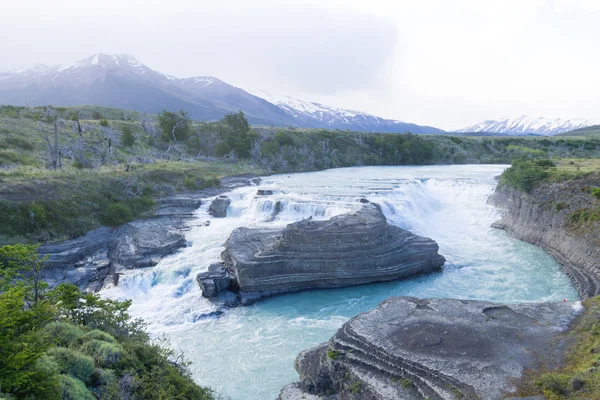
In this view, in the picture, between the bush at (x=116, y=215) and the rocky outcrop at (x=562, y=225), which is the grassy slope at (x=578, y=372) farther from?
the bush at (x=116, y=215)

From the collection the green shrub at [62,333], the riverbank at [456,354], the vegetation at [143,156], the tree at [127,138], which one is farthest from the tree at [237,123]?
the green shrub at [62,333]

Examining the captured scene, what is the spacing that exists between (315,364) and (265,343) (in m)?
3.61

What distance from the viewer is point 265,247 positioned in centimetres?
1762

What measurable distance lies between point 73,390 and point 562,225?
23.4 m

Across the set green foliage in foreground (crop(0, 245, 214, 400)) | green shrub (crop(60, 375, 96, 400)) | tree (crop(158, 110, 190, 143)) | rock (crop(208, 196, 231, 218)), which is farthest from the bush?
tree (crop(158, 110, 190, 143))

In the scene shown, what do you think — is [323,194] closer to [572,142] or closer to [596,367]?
[596,367]

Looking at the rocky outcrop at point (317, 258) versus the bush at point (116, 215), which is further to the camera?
the bush at point (116, 215)

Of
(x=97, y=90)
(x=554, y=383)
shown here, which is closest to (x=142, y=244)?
(x=554, y=383)

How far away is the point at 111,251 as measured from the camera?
19781mm

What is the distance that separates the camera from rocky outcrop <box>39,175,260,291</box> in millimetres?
17141

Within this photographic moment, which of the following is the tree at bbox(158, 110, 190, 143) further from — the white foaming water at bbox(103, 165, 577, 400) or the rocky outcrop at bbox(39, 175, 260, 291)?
the rocky outcrop at bbox(39, 175, 260, 291)

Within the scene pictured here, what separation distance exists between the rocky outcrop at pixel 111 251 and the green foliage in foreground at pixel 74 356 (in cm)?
812

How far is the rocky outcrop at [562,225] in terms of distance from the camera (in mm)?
17531

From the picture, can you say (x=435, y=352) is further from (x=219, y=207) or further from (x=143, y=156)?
(x=143, y=156)
